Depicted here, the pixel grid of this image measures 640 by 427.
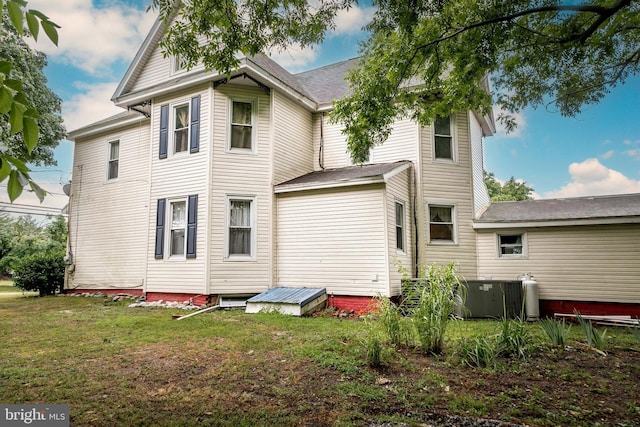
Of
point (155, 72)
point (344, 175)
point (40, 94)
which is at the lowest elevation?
point (344, 175)

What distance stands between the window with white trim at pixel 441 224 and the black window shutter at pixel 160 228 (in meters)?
8.09

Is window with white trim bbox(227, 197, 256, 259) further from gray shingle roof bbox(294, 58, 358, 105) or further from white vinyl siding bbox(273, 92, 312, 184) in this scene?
gray shingle roof bbox(294, 58, 358, 105)

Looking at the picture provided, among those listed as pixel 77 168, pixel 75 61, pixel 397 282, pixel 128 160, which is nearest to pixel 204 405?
pixel 397 282

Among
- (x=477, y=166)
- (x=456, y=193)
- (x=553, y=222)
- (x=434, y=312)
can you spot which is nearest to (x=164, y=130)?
(x=456, y=193)

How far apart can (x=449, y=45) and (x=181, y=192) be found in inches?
315

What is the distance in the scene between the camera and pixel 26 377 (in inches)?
165

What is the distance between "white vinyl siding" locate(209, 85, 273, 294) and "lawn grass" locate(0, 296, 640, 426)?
3.53m

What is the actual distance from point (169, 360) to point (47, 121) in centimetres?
1328

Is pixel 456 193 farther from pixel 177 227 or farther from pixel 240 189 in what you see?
pixel 177 227

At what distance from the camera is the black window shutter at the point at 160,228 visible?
10766mm

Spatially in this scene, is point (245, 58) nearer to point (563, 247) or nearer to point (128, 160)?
point (128, 160)

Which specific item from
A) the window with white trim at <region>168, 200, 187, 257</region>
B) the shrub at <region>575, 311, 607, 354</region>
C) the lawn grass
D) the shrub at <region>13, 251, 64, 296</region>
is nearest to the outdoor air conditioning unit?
the lawn grass

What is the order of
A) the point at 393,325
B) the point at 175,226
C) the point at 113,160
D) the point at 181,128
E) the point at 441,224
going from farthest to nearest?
the point at 113,160 < the point at 441,224 < the point at 181,128 < the point at 175,226 < the point at 393,325

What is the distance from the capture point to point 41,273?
43.8ft
